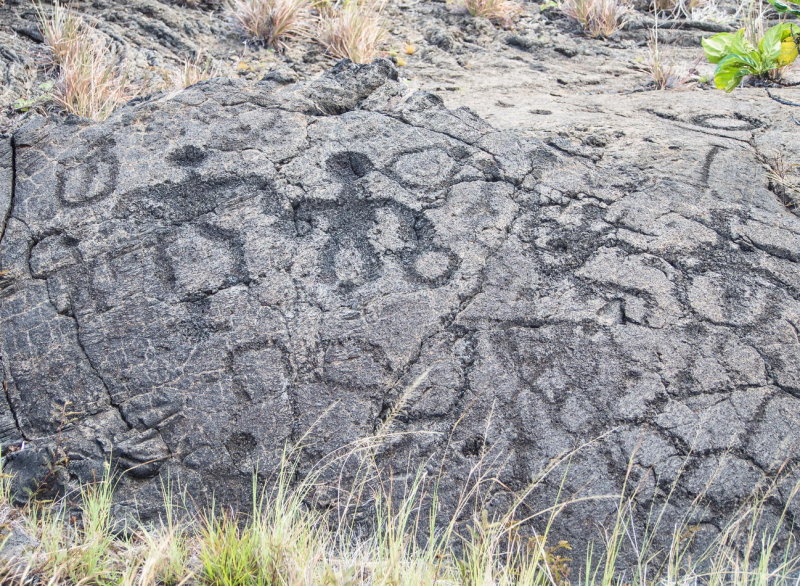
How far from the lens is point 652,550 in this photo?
188 centimetres

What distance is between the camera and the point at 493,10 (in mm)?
5207

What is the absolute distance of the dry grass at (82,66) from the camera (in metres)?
3.72

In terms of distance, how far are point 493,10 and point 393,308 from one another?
3.61 m

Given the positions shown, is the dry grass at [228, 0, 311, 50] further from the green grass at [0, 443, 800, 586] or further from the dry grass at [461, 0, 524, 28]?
the green grass at [0, 443, 800, 586]

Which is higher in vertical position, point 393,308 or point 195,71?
point 195,71

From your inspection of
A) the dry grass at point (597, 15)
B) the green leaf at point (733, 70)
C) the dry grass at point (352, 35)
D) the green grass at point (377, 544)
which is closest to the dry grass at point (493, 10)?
the dry grass at point (597, 15)

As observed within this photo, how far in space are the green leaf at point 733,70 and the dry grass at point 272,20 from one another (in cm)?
265

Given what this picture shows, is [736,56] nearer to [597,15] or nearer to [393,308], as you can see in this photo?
[393,308]

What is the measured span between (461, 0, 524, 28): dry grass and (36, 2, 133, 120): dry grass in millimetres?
2409

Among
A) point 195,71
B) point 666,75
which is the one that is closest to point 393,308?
point 195,71

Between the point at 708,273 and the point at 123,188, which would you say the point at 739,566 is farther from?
the point at 123,188

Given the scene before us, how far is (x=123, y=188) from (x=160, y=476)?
109cm

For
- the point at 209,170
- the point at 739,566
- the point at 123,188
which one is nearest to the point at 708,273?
the point at 739,566

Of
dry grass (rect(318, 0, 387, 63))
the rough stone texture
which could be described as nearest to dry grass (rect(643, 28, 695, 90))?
the rough stone texture
